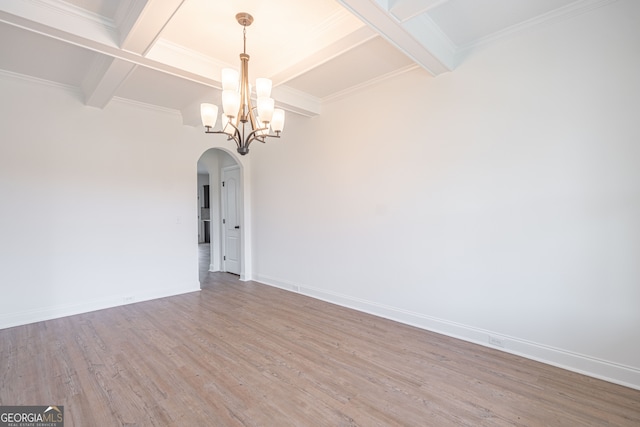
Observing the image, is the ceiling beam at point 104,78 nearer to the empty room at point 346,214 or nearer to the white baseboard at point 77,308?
the empty room at point 346,214

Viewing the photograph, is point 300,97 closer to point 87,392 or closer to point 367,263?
point 367,263

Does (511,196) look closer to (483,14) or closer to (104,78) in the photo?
(483,14)

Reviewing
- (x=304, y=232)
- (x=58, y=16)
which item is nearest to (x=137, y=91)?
(x=58, y=16)

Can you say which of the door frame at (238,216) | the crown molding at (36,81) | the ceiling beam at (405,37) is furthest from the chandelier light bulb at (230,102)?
the door frame at (238,216)

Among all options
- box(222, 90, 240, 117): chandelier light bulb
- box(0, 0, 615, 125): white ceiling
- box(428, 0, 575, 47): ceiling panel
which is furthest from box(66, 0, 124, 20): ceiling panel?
box(428, 0, 575, 47): ceiling panel

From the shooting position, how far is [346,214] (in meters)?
4.18

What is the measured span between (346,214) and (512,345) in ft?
7.67

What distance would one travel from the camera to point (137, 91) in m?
3.99

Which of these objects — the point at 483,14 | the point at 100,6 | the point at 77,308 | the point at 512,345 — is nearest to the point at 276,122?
the point at 100,6

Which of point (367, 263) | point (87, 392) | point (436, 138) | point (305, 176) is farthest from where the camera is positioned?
point (305, 176)

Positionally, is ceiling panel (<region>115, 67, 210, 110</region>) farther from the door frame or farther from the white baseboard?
the white baseboard

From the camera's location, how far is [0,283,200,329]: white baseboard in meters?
3.51

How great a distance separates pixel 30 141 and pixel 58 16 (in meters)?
2.08

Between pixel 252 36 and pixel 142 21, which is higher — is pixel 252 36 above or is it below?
above
